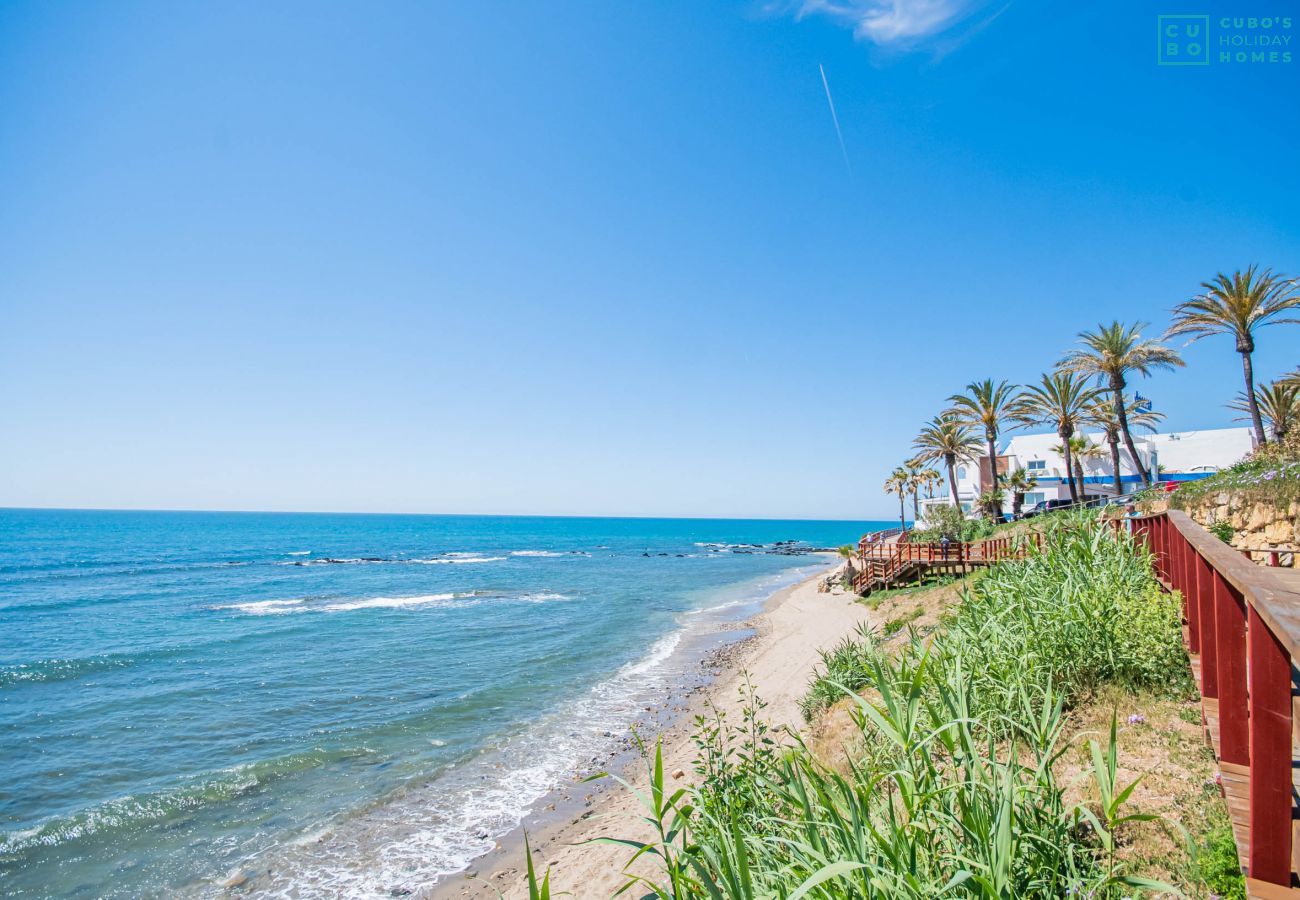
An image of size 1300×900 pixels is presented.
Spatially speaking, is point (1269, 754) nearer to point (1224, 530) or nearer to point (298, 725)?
point (1224, 530)

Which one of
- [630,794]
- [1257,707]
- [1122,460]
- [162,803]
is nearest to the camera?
[1257,707]

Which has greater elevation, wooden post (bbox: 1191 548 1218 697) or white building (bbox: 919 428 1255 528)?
white building (bbox: 919 428 1255 528)

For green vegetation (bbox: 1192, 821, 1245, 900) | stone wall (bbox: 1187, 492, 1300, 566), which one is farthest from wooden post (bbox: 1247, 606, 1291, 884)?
stone wall (bbox: 1187, 492, 1300, 566)

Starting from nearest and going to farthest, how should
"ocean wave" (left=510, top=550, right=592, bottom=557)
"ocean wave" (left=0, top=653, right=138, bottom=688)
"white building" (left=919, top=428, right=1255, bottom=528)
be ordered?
"ocean wave" (left=0, top=653, right=138, bottom=688) < "white building" (left=919, top=428, right=1255, bottom=528) < "ocean wave" (left=510, top=550, right=592, bottom=557)

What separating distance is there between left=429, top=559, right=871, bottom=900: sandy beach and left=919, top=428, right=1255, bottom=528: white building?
19.6m

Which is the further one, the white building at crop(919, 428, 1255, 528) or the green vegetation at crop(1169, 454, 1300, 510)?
the white building at crop(919, 428, 1255, 528)

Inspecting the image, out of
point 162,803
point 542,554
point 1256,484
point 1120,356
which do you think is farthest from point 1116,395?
point 542,554

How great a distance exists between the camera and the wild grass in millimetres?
2969

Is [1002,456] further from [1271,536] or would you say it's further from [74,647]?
[74,647]

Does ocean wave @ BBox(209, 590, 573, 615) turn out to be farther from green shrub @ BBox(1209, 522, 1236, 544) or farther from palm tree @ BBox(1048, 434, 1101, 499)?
palm tree @ BBox(1048, 434, 1101, 499)

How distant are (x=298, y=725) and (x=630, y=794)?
941cm

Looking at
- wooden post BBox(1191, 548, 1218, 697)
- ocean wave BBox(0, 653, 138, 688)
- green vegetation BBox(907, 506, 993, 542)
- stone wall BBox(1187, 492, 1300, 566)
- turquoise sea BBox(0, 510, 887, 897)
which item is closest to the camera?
wooden post BBox(1191, 548, 1218, 697)

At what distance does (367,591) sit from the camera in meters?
43.6

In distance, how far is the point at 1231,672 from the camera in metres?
3.17
